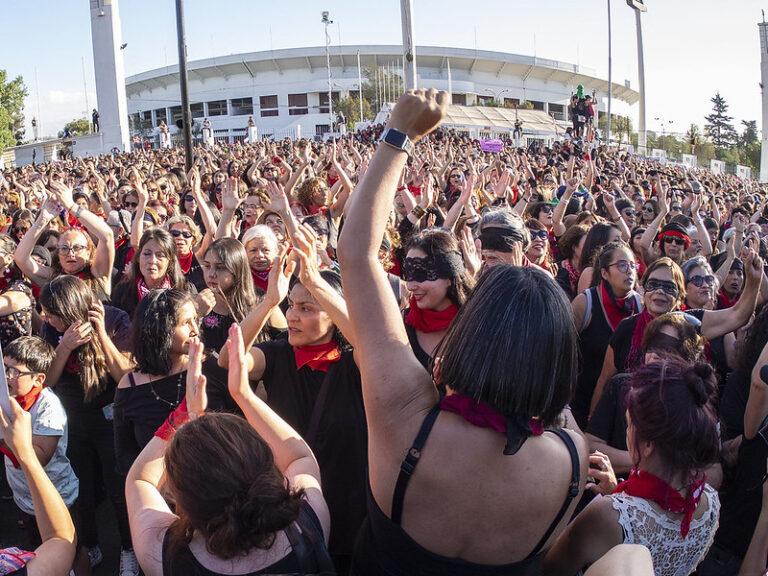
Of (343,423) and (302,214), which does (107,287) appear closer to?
(302,214)

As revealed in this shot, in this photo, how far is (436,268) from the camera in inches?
120

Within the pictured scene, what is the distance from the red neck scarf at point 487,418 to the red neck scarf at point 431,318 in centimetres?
156

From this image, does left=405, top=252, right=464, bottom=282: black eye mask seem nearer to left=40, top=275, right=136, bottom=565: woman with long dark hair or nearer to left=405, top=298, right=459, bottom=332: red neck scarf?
left=405, top=298, right=459, bottom=332: red neck scarf

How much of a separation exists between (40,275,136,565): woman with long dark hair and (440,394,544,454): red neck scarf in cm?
246

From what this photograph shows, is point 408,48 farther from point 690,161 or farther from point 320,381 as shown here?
point 690,161

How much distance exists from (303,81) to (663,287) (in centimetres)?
7788

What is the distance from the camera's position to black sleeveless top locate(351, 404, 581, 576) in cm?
133

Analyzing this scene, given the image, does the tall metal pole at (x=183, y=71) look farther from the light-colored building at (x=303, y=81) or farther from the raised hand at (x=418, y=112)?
the light-colored building at (x=303, y=81)

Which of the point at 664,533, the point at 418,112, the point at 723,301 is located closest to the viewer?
the point at 418,112

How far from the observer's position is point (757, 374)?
2.43m

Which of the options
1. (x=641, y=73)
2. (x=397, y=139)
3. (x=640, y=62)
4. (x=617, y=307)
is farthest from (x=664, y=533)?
(x=640, y=62)

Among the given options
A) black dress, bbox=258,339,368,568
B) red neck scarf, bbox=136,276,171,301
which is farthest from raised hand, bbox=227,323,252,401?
red neck scarf, bbox=136,276,171,301

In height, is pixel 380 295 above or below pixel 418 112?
below

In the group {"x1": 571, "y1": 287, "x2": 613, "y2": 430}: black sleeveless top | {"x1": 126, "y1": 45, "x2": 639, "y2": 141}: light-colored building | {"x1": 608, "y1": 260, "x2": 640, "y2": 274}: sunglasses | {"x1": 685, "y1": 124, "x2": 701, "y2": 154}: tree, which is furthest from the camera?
{"x1": 126, "y1": 45, "x2": 639, "y2": 141}: light-colored building
